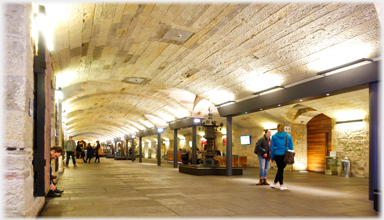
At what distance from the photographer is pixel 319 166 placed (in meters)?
14.9

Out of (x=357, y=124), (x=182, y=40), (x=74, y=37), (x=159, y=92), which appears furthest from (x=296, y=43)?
(x=159, y=92)

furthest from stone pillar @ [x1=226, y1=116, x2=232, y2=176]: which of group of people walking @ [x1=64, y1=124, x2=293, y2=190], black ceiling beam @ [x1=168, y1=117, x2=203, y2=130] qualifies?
black ceiling beam @ [x1=168, y1=117, x2=203, y2=130]

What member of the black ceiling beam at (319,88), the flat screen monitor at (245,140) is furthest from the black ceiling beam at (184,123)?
the black ceiling beam at (319,88)

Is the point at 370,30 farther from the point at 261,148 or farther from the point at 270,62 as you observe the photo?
the point at 261,148

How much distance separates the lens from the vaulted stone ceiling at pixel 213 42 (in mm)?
5920

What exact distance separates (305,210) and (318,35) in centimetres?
369

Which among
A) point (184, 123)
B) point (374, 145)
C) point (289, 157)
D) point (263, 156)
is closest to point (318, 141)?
point (184, 123)

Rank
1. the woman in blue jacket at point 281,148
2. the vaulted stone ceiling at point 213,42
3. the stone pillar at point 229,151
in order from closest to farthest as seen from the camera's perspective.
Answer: the vaulted stone ceiling at point 213,42 < the woman in blue jacket at point 281,148 < the stone pillar at point 229,151

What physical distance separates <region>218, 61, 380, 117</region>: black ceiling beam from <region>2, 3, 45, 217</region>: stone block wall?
238 inches

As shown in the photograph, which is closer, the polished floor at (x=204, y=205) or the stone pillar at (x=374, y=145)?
the polished floor at (x=204, y=205)

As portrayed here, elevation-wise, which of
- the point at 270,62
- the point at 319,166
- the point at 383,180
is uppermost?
the point at 270,62

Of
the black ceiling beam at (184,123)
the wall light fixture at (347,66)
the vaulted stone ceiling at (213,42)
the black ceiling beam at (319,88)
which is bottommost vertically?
the black ceiling beam at (184,123)

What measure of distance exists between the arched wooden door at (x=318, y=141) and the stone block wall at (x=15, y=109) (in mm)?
13991

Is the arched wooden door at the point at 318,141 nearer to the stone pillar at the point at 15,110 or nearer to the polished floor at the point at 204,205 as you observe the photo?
the polished floor at the point at 204,205
